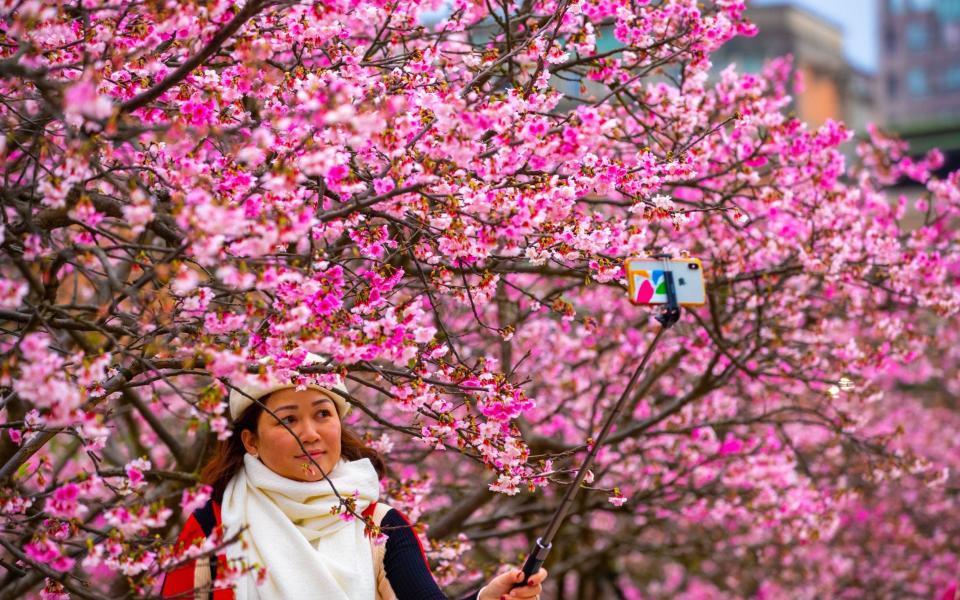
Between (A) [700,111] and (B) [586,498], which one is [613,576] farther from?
(A) [700,111]

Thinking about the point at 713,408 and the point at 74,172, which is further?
the point at 713,408

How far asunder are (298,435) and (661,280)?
1439mm

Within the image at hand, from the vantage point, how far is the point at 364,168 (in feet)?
13.4

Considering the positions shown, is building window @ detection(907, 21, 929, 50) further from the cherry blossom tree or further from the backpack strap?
the backpack strap

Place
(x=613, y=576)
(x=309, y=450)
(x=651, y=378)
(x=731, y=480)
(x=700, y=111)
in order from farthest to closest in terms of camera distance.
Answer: (x=613, y=576) → (x=731, y=480) → (x=651, y=378) → (x=700, y=111) → (x=309, y=450)

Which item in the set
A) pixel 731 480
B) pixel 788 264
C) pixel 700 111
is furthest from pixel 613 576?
pixel 700 111

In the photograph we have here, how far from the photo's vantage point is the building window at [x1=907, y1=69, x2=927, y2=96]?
2611 inches

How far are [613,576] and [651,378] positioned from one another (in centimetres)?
482

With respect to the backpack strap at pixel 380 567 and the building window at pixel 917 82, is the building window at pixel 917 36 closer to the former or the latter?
the building window at pixel 917 82

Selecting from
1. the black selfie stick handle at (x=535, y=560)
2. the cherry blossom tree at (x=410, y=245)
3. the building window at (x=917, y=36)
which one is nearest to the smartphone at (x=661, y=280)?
the cherry blossom tree at (x=410, y=245)

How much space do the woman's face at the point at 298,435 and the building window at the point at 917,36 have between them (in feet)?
232

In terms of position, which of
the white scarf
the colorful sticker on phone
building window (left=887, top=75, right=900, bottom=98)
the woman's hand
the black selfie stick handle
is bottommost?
the woman's hand

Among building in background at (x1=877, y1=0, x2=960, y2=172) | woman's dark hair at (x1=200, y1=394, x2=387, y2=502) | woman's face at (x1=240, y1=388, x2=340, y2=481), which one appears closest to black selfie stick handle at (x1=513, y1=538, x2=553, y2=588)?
woman's face at (x1=240, y1=388, x2=340, y2=481)

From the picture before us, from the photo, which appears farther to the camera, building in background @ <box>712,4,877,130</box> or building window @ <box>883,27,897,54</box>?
building window @ <box>883,27,897,54</box>
